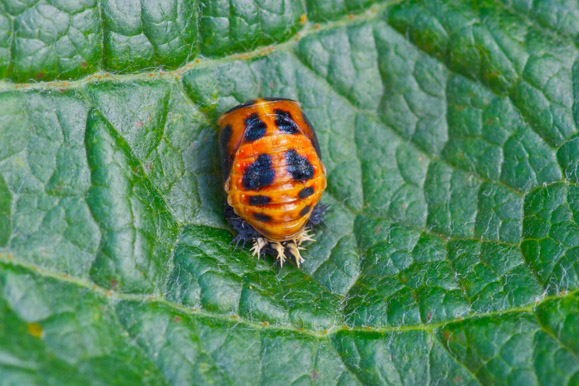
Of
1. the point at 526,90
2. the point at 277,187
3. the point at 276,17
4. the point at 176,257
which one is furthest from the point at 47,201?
the point at 526,90

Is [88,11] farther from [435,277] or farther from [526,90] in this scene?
[526,90]

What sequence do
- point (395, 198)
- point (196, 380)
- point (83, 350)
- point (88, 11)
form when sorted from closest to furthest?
point (83, 350) → point (196, 380) → point (88, 11) → point (395, 198)

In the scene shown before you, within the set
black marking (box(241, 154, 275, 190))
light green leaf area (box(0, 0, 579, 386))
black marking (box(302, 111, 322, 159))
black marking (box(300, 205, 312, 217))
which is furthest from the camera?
black marking (box(302, 111, 322, 159))

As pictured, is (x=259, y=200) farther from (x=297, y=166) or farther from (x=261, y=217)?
(x=297, y=166)

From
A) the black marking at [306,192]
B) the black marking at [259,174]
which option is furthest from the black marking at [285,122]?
the black marking at [306,192]

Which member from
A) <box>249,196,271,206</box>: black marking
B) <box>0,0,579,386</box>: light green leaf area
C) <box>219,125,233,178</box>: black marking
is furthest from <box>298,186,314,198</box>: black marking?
<box>219,125,233,178</box>: black marking

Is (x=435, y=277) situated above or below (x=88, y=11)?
below

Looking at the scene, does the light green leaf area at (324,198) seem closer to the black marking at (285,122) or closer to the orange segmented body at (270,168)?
the orange segmented body at (270,168)

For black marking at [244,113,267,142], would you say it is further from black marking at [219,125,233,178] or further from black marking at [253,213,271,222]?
black marking at [253,213,271,222]
